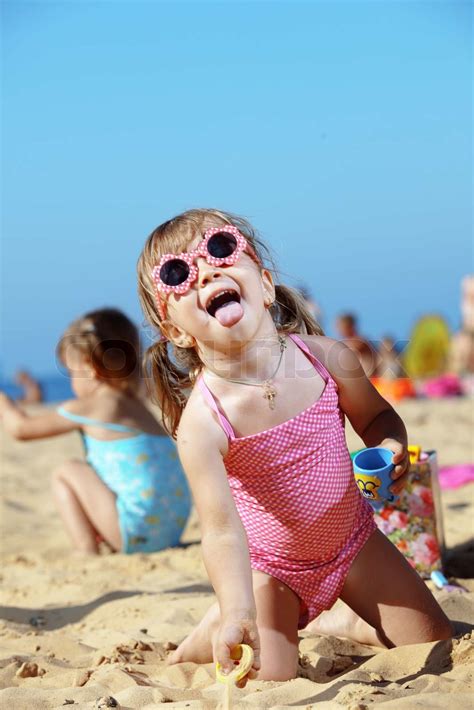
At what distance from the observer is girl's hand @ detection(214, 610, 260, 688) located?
81.4 inches

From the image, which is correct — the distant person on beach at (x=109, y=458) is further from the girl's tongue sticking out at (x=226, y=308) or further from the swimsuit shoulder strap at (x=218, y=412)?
the girl's tongue sticking out at (x=226, y=308)

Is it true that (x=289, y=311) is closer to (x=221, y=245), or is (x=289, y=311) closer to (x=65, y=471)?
(x=221, y=245)

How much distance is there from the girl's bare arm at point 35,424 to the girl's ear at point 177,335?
2.05 metres

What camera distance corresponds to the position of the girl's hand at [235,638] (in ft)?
6.78

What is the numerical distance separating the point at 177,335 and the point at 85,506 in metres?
2.19

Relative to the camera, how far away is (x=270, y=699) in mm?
2293

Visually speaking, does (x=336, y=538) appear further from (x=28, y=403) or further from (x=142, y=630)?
(x=28, y=403)

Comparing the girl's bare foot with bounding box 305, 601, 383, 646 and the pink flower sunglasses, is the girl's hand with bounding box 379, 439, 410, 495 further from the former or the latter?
the pink flower sunglasses

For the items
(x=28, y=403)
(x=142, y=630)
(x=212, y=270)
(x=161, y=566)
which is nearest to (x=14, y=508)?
(x=161, y=566)

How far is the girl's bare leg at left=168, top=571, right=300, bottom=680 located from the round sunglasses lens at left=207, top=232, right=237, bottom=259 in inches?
38.4

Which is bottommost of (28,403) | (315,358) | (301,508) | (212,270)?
(28,403)

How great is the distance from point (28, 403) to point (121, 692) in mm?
15544

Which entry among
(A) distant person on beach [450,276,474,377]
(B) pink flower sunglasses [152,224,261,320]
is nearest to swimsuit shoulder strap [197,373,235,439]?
(B) pink flower sunglasses [152,224,261,320]

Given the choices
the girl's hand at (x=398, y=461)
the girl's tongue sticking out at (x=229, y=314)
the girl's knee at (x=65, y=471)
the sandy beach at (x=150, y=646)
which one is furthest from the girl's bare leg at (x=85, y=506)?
the girl's tongue sticking out at (x=229, y=314)
